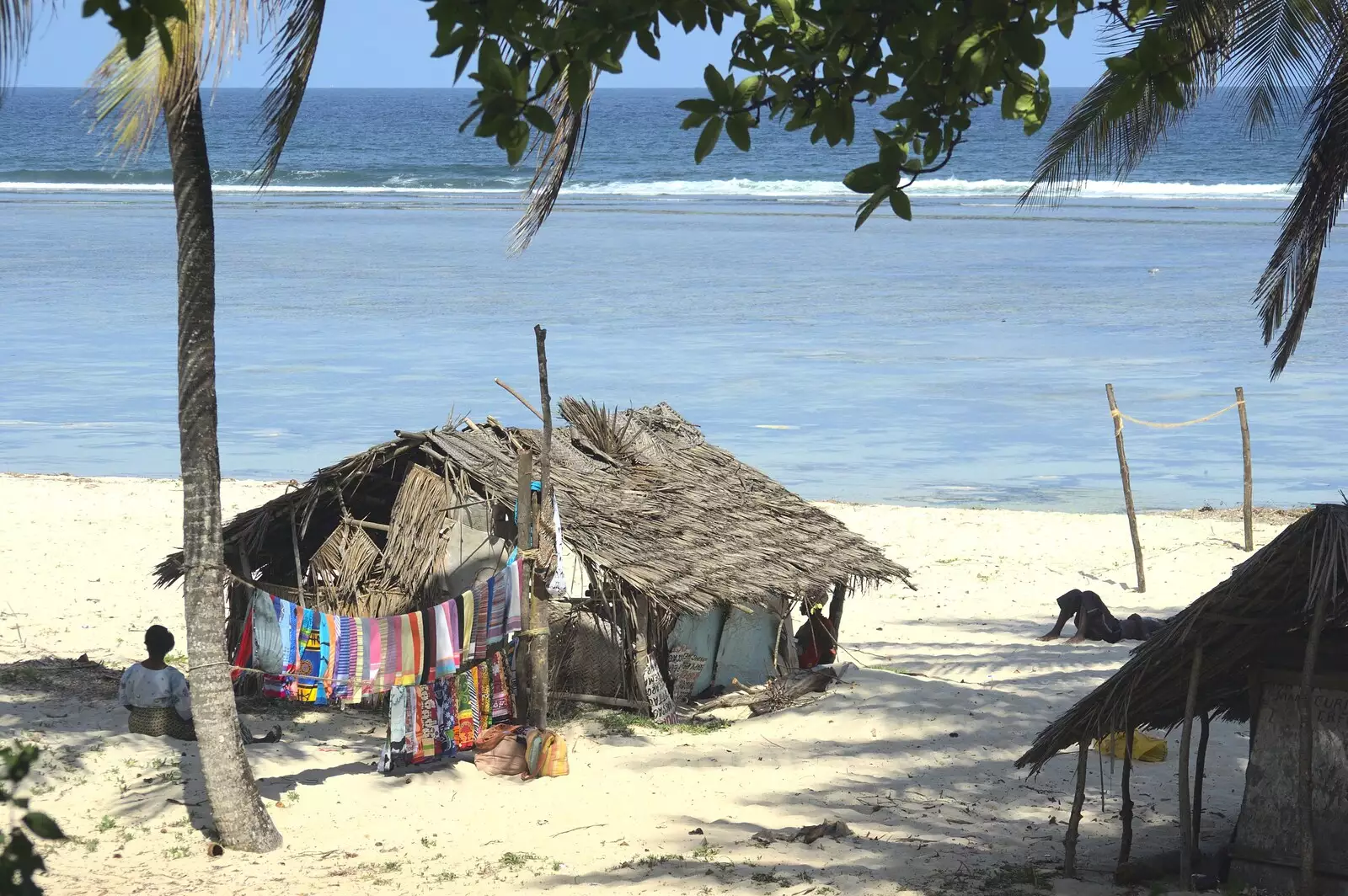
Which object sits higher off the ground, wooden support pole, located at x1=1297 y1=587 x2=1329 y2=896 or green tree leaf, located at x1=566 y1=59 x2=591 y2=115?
green tree leaf, located at x1=566 y1=59 x2=591 y2=115

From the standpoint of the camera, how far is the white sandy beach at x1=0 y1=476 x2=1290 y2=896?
7.11m

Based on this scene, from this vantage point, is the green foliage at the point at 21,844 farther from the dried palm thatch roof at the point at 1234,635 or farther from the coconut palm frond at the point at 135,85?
the dried palm thatch roof at the point at 1234,635

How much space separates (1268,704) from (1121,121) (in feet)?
15.0

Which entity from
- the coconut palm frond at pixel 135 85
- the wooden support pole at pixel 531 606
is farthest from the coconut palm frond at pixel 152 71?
the wooden support pole at pixel 531 606

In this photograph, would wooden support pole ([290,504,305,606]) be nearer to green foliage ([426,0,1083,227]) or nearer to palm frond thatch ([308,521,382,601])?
palm frond thatch ([308,521,382,601])

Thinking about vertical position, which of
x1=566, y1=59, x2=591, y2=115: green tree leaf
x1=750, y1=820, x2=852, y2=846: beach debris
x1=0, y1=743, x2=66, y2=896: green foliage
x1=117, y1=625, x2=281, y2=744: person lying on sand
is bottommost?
x1=750, y1=820, x2=852, y2=846: beach debris

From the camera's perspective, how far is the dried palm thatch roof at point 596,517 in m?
9.53

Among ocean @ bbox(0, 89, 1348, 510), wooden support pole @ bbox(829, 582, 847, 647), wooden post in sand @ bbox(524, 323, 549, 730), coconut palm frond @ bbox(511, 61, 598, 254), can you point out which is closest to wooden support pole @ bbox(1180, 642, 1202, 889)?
coconut palm frond @ bbox(511, 61, 598, 254)

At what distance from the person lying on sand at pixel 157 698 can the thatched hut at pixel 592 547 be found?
65 centimetres

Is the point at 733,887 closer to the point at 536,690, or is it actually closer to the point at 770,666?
the point at 536,690

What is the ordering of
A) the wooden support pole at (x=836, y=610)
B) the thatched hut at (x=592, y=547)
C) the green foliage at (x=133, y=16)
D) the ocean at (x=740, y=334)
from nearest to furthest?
the green foliage at (x=133, y=16) → the thatched hut at (x=592, y=547) → the wooden support pole at (x=836, y=610) → the ocean at (x=740, y=334)

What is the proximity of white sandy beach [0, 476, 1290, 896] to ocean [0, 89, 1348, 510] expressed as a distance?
3.77m

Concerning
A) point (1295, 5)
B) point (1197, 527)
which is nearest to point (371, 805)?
point (1295, 5)

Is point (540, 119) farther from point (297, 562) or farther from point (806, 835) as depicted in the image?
point (297, 562)
